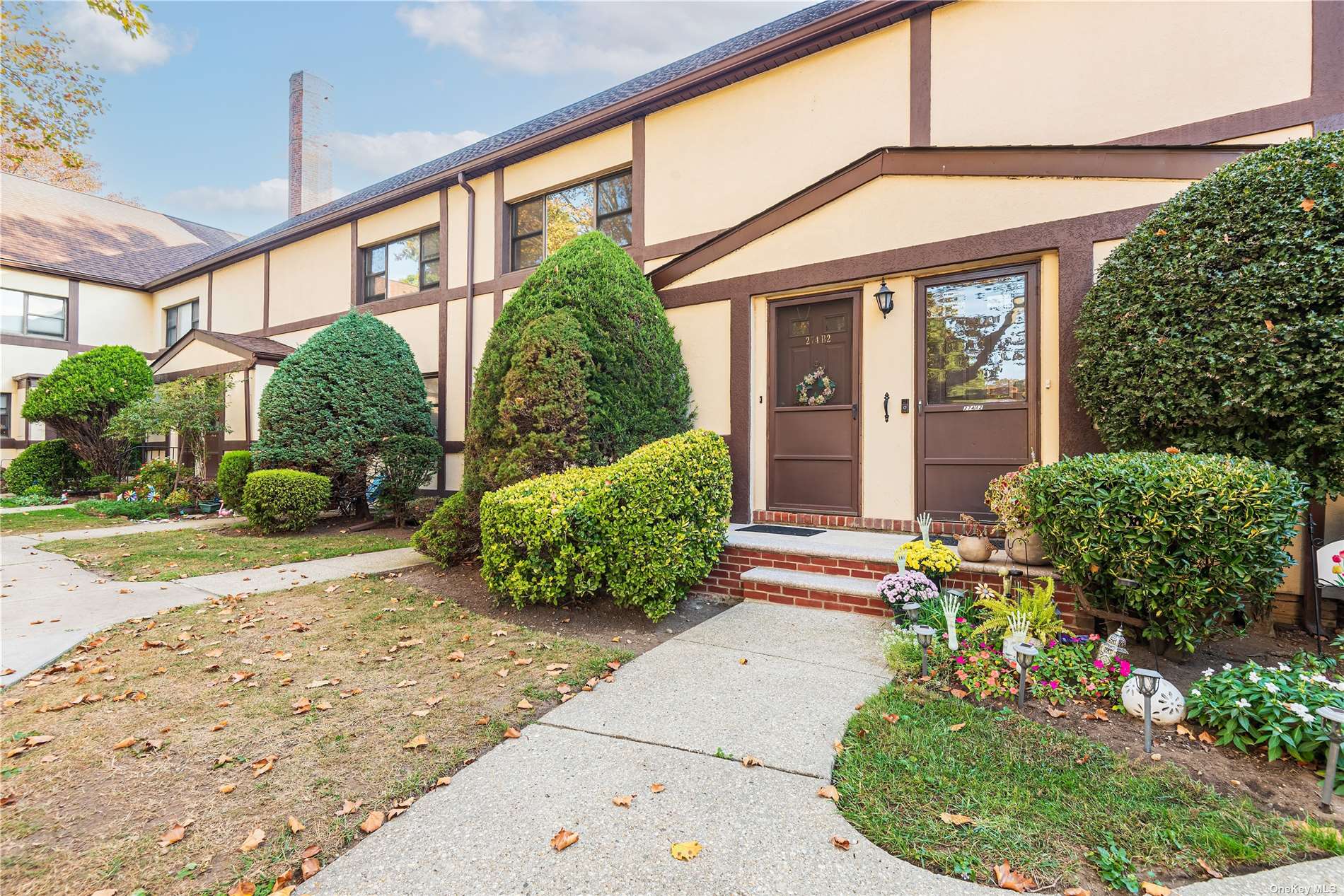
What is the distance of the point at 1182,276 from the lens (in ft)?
11.5

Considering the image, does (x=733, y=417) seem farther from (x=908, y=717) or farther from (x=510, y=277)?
(x=510, y=277)

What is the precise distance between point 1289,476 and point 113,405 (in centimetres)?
1809

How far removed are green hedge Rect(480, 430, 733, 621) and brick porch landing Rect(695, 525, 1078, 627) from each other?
45cm

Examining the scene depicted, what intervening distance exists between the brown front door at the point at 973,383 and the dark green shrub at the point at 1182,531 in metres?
1.70

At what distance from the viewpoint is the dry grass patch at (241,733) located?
1859 millimetres

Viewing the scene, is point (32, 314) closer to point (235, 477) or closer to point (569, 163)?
point (235, 477)

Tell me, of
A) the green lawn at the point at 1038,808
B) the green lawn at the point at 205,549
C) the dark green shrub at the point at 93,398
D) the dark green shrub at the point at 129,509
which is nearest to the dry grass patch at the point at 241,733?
the green lawn at the point at 1038,808

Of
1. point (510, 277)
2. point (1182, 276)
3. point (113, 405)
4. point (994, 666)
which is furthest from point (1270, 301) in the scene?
point (113, 405)

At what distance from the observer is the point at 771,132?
6594mm

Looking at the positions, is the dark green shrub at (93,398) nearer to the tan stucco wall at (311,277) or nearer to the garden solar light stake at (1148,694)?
the tan stucco wall at (311,277)

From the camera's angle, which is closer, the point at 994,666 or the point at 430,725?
the point at 430,725

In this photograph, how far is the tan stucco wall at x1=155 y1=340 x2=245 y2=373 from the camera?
36.8 ft

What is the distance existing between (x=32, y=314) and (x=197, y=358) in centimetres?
702

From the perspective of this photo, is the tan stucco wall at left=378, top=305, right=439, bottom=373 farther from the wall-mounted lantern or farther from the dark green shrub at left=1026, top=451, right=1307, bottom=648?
the dark green shrub at left=1026, top=451, right=1307, bottom=648
